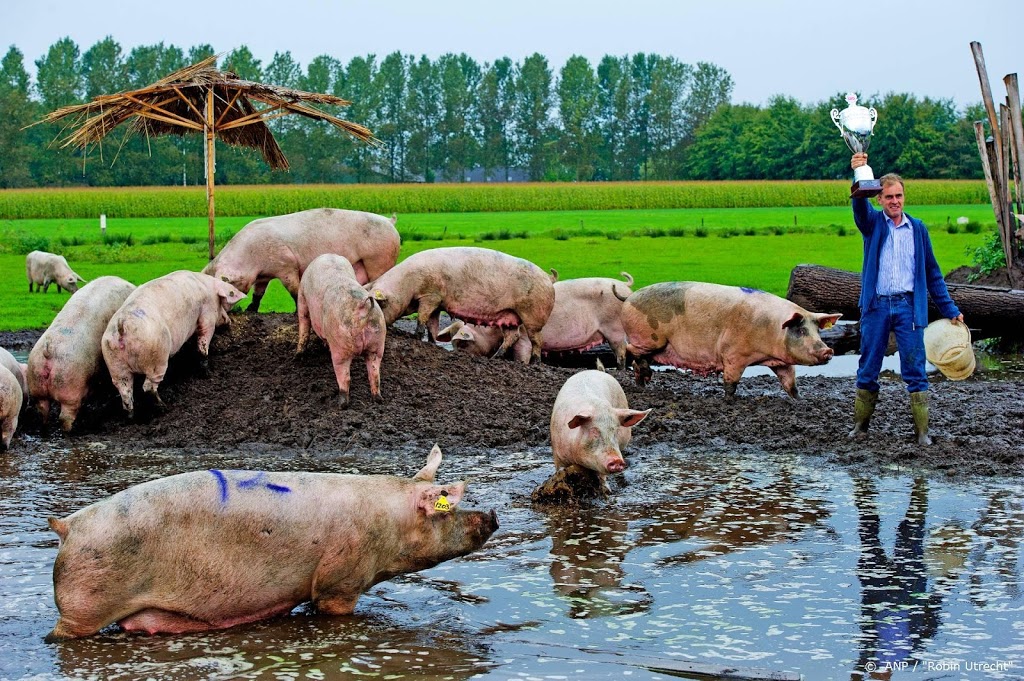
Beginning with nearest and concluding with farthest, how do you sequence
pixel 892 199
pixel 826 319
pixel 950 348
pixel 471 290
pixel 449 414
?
1. pixel 892 199
2. pixel 950 348
3. pixel 449 414
4. pixel 826 319
5. pixel 471 290

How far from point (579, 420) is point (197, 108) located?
8736 millimetres

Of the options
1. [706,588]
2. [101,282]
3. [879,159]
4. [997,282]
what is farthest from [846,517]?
[879,159]

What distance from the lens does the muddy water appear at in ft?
16.9

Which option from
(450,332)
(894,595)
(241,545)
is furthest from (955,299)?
(241,545)

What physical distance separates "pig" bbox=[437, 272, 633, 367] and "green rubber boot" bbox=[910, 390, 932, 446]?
499 centimetres

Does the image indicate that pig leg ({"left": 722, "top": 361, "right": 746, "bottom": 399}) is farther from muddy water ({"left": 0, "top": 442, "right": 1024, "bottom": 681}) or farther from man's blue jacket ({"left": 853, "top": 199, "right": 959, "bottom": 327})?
muddy water ({"left": 0, "top": 442, "right": 1024, "bottom": 681})

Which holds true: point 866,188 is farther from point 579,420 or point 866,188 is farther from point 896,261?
point 579,420

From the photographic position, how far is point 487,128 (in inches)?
Answer: 4163

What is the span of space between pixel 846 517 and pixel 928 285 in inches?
96.4

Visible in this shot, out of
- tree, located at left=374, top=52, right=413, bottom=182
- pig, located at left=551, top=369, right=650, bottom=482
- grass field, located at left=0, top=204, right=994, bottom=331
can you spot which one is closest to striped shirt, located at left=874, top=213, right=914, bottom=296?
pig, located at left=551, top=369, right=650, bottom=482

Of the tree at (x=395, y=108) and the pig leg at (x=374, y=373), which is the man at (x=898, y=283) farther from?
the tree at (x=395, y=108)

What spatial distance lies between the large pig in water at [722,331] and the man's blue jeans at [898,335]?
1493 mm

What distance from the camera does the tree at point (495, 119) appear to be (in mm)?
102750

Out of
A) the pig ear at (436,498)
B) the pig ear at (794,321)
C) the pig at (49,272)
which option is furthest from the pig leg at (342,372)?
the pig at (49,272)
